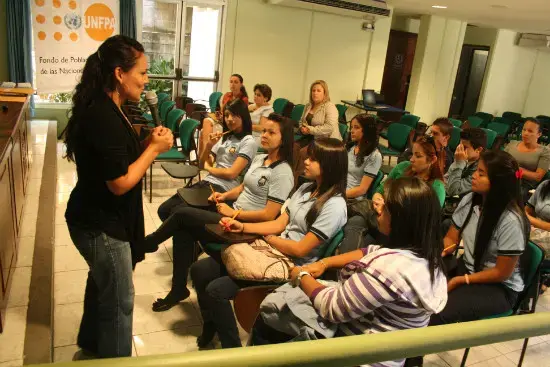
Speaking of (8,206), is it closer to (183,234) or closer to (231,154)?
(183,234)

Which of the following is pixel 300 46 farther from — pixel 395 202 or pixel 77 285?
pixel 395 202

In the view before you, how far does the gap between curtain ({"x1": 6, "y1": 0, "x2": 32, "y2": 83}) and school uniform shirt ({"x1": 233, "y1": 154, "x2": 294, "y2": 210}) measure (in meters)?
5.03

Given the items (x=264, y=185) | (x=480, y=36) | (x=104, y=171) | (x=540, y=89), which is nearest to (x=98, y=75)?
(x=104, y=171)

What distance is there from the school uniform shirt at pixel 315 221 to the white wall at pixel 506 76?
1076 centimetres

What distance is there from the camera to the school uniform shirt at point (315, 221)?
2.29 meters

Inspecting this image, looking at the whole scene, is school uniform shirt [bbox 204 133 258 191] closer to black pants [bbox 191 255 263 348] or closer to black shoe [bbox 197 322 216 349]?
black pants [bbox 191 255 263 348]

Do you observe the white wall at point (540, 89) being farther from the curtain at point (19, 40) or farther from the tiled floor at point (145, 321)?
the curtain at point (19, 40)

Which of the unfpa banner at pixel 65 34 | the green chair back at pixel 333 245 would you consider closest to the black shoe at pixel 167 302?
the green chair back at pixel 333 245

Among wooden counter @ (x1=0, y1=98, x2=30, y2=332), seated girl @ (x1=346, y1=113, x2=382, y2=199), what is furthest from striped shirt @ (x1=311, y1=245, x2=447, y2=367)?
seated girl @ (x1=346, y1=113, x2=382, y2=199)

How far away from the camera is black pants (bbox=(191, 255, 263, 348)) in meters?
2.30

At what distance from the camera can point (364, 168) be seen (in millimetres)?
3707

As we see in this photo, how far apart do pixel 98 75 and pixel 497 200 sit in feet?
6.75

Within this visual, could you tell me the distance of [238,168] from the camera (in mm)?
3346

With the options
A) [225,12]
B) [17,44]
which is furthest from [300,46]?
[17,44]
